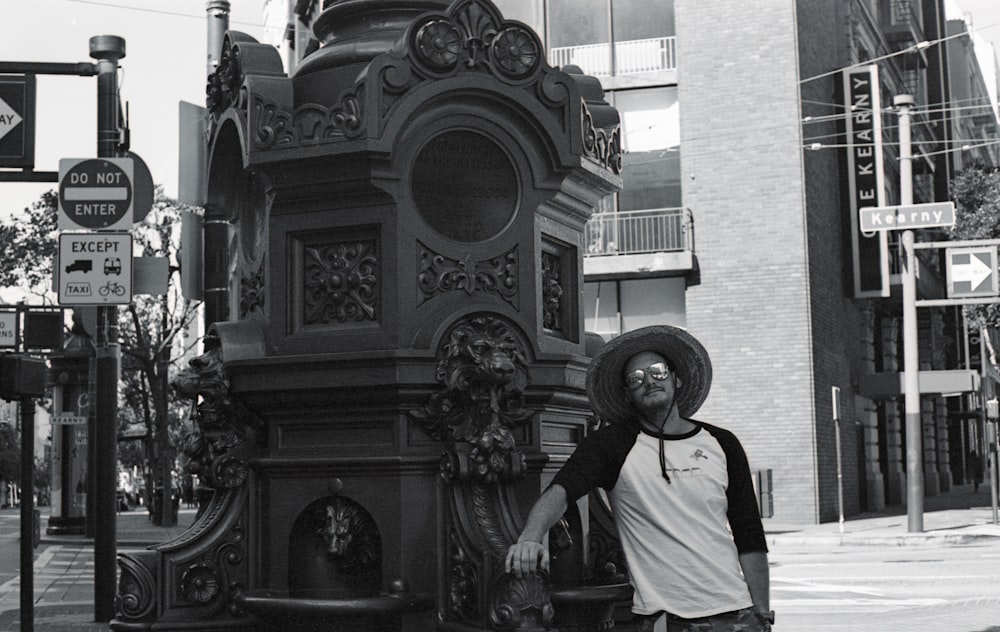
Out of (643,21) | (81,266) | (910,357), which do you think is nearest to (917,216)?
(910,357)

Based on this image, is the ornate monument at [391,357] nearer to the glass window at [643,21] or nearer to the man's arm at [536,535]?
the man's arm at [536,535]

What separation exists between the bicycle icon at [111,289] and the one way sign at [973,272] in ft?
55.6

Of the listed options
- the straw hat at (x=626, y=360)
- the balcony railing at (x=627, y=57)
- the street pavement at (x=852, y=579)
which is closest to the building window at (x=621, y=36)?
the balcony railing at (x=627, y=57)

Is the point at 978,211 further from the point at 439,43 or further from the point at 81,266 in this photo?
the point at 439,43

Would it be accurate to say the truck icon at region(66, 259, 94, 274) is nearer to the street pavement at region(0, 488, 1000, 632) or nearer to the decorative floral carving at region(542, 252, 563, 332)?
the street pavement at region(0, 488, 1000, 632)

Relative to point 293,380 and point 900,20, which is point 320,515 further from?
point 900,20

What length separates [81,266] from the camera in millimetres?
11836

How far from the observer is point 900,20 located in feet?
131

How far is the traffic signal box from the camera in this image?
948cm

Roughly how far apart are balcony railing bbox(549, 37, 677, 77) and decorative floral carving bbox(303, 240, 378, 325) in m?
24.9

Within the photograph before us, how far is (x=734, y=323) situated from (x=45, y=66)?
1804cm

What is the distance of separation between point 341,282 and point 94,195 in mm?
7198

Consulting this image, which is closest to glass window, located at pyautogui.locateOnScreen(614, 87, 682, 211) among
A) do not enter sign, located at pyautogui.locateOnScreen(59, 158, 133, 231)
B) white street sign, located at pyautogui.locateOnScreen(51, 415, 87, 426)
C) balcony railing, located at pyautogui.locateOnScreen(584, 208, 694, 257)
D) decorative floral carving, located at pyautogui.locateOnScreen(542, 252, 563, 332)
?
balcony railing, located at pyautogui.locateOnScreen(584, 208, 694, 257)

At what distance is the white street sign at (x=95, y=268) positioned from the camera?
1173 centimetres
